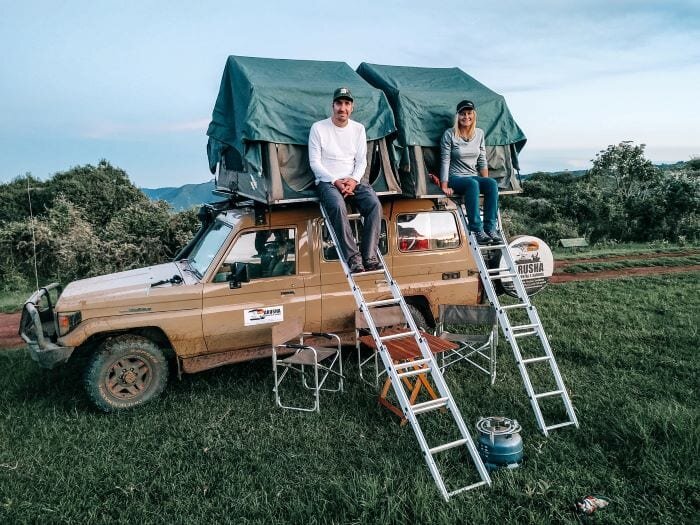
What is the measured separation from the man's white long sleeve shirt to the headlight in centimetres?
284

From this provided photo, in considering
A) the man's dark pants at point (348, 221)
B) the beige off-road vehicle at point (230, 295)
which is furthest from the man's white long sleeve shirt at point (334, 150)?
the beige off-road vehicle at point (230, 295)

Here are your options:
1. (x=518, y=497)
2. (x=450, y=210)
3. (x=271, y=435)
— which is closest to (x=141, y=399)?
(x=271, y=435)

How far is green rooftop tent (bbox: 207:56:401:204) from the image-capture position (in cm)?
555

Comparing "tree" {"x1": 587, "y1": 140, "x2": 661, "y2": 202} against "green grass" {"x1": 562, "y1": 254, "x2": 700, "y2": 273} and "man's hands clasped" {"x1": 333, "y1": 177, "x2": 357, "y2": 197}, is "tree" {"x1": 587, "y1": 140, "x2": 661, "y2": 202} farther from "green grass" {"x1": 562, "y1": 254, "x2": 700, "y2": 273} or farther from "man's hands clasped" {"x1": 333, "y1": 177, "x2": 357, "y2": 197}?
"man's hands clasped" {"x1": 333, "y1": 177, "x2": 357, "y2": 197}

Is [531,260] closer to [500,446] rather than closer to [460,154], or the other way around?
[460,154]

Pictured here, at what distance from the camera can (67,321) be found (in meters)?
5.33

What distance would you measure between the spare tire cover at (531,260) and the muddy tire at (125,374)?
497 cm

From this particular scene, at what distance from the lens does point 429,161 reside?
20.9 ft

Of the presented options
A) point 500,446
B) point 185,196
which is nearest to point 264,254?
point 500,446

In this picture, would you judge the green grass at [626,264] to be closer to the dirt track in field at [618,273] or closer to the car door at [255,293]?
the dirt track in field at [618,273]

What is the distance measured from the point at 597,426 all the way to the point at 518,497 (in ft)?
A: 4.76

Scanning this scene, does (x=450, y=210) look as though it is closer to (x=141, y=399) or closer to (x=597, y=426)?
(x=597, y=426)

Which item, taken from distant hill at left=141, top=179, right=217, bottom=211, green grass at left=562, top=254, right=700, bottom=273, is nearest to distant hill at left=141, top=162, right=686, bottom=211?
distant hill at left=141, top=179, right=217, bottom=211

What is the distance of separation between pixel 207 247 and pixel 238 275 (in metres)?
0.89
